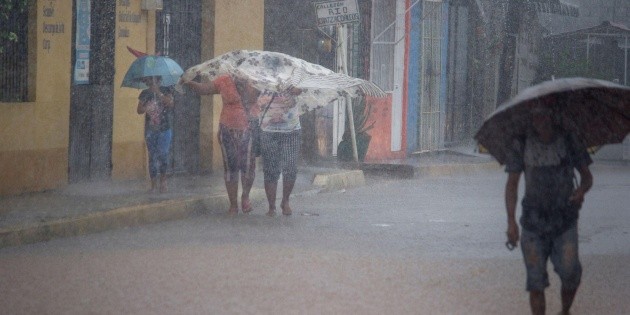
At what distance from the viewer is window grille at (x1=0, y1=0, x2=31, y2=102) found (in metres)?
13.7

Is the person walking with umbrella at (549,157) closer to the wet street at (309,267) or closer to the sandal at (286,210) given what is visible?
the wet street at (309,267)

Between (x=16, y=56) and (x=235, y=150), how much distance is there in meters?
2.94

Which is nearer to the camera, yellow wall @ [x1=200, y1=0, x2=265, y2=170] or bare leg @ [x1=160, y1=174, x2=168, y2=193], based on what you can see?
bare leg @ [x1=160, y1=174, x2=168, y2=193]

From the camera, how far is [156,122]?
14.3 meters

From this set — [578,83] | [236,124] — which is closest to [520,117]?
[578,83]

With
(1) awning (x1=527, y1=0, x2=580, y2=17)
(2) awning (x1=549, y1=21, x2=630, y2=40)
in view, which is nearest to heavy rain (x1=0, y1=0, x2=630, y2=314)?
(1) awning (x1=527, y1=0, x2=580, y2=17)

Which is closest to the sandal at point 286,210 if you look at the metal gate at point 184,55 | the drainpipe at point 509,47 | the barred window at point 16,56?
the barred window at point 16,56

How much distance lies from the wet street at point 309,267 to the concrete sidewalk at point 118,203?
22 cm

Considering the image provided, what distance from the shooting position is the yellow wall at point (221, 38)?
17.7 metres

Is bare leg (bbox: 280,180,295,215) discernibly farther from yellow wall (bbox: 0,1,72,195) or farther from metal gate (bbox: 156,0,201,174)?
metal gate (bbox: 156,0,201,174)

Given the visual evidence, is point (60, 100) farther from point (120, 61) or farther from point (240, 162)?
point (240, 162)

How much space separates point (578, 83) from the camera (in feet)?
23.0

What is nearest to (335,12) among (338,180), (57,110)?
(338,180)

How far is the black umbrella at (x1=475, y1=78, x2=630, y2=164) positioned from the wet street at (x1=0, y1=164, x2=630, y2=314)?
4.46ft
